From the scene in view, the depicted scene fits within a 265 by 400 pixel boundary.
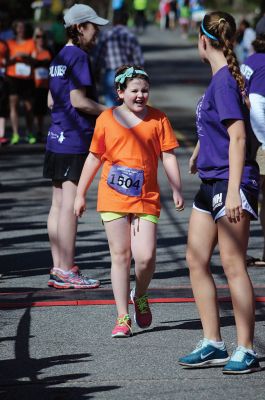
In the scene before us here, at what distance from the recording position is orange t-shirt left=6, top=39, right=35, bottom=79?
18.6m

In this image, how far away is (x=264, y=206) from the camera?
376 inches

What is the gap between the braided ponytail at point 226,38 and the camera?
6277mm

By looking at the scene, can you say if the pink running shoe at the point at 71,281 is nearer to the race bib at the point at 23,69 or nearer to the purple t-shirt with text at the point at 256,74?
the purple t-shirt with text at the point at 256,74

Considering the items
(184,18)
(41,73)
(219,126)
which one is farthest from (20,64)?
(184,18)

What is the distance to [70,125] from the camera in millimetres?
8719

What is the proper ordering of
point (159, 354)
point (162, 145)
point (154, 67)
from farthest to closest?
point (154, 67) < point (162, 145) < point (159, 354)

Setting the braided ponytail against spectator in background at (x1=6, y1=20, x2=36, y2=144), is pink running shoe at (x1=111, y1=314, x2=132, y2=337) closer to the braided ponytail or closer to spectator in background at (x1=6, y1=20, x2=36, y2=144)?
the braided ponytail

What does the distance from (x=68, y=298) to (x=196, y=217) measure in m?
2.11

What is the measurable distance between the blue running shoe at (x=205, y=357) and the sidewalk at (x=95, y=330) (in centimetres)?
5

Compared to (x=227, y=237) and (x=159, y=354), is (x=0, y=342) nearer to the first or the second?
(x=159, y=354)

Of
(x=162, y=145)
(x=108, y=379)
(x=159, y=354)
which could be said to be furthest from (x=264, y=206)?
(x=108, y=379)

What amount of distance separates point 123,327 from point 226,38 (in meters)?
1.87

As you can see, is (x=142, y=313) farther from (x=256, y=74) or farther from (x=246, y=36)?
(x=246, y=36)

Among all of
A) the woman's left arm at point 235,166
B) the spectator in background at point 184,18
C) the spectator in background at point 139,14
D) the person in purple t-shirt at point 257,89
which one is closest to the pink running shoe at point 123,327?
the woman's left arm at point 235,166
